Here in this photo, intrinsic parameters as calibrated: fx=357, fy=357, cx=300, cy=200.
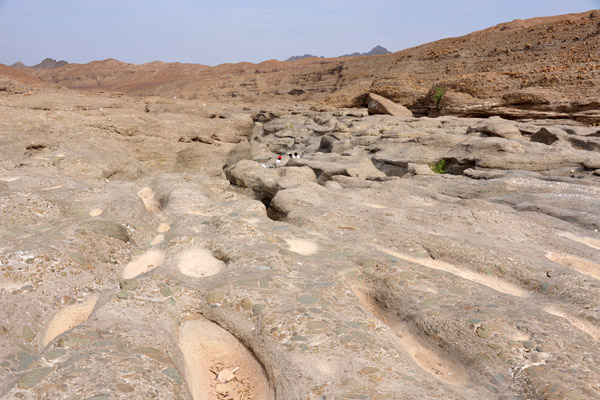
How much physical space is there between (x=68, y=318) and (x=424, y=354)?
11.1ft

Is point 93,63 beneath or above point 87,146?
above

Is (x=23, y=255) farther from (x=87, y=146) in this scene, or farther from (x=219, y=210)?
(x=87, y=146)

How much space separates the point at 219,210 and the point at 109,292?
253 cm

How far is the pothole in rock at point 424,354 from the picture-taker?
120 inches

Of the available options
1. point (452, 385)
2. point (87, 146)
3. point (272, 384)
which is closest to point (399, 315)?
point (452, 385)

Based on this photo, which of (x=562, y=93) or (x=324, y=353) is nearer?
(x=324, y=353)

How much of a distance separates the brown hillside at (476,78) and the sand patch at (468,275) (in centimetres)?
1585

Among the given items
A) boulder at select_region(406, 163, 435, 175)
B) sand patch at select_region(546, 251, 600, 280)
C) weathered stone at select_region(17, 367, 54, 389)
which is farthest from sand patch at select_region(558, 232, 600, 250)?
weathered stone at select_region(17, 367, 54, 389)

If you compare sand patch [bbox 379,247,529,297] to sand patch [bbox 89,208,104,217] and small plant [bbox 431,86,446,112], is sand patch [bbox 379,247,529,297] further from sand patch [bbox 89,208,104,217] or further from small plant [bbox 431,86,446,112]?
small plant [bbox 431,86,446,112]

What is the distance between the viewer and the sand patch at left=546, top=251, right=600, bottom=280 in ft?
15.6

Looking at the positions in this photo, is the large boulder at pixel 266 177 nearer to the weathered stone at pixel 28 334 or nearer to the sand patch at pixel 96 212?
the sand patch at pixel 96 212

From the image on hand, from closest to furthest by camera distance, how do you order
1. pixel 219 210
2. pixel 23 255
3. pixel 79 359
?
pixel 79 359 < pixel 23 255 < pixel 219 210

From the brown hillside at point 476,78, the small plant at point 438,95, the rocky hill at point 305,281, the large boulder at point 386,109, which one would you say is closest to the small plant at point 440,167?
the rocky hill at point 305,281

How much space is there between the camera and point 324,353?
2.93 meters
